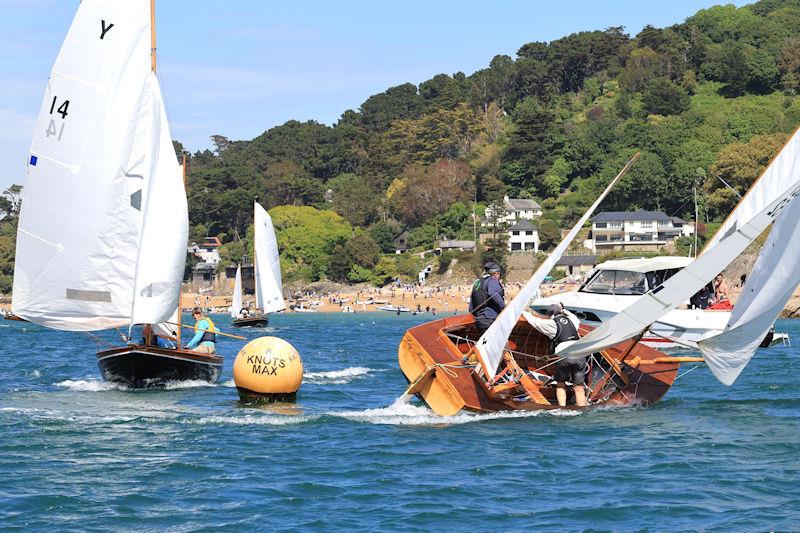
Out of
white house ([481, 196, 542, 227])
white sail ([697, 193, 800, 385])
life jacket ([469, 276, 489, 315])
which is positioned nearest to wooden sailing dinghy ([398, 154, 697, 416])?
life jacket ([469, 276, 489, 315])

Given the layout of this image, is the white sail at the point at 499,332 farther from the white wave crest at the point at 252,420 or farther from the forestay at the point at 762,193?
the white wave crest at the point at 252,420

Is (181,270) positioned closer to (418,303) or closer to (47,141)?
(47,141)

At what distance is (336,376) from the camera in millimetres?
30703

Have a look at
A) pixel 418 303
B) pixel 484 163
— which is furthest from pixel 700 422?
pixel 484 163

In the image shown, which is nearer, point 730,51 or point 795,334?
point 795,334

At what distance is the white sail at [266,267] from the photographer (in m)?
64.9

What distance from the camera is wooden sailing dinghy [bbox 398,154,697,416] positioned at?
1980cm

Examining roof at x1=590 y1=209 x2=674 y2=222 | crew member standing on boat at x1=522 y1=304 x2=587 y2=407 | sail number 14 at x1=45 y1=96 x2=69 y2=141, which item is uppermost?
roof at x1=590 y1=209 x2=674 y2=222

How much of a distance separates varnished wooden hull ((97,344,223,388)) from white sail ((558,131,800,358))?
32.5 feet

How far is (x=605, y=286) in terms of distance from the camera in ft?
126

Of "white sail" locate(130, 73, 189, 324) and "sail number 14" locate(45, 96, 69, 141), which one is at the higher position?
"sail number 14" locate(45, 96, 69, 141)

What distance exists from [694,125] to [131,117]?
120 metres

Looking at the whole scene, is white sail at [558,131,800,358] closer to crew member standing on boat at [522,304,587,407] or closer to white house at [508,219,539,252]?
crew member standing on boat at [522,304,587,407]

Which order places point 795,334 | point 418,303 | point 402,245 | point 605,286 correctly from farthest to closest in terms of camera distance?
point 402,245
point 418,303
point 795,334
point 605,286
